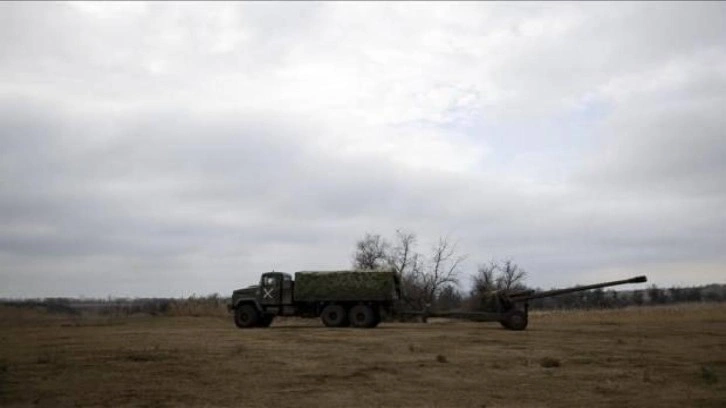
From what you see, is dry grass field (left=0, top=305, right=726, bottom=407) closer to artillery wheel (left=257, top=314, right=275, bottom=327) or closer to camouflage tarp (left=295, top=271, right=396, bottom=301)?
camouflage tarp (left=295, top=271, right=396, bottom=301)

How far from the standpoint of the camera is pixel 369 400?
12305mm

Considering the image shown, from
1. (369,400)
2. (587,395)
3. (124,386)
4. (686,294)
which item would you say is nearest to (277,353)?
(124,386)

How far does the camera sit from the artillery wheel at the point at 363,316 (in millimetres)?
33312

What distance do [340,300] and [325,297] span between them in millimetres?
696

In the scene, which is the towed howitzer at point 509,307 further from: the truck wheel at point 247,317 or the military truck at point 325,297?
the truck wheel at point 247,317

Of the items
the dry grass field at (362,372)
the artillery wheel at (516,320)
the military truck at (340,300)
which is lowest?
the dry grass field at (362,372)

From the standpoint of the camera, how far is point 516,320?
3197cm

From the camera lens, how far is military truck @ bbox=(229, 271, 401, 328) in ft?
110

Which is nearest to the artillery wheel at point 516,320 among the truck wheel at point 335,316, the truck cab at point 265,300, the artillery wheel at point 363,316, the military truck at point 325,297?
the military truck at point 325,297

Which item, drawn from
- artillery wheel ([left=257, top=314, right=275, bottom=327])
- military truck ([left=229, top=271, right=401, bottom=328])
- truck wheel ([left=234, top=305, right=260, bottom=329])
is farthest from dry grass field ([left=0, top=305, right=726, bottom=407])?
artillery wheel ([left=257, top=314, right=275, bottom=327])

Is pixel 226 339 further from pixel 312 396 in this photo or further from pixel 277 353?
pixel 312 396

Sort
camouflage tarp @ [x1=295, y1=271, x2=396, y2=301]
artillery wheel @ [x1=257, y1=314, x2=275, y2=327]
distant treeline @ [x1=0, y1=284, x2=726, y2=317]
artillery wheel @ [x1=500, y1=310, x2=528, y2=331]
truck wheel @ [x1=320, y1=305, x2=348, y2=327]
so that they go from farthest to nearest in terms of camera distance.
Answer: distant treeline @ [x1=0, y1=284, x2=726, y2=317] → artillery wheel @ [x1=257, y1=314, x2=275, y2=327] → truck wheel @ [x1=320, y1=305, x2=348, y2=327] → camouflage tarp @ [x1=295, y1=271, x2=396, y2=301] → artillery wheel @ [x1=500, y1=310, x2=528, y2=331]

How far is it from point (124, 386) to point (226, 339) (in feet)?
38.7

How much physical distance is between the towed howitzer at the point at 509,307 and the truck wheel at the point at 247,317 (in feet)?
27.3
